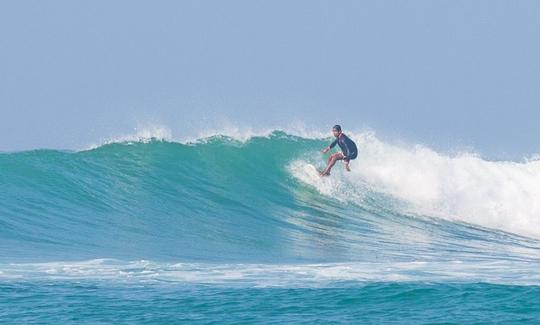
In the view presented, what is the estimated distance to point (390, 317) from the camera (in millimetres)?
8250

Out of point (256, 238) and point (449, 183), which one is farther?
point (449, 183)

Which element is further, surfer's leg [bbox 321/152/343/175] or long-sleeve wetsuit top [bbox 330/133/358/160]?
surfer's leg [bbox 321/152/343/175]

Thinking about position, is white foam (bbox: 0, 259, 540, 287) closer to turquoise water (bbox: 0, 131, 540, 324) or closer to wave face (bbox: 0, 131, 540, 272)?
turquoise water (bbox: 0, 131, 540, 324)

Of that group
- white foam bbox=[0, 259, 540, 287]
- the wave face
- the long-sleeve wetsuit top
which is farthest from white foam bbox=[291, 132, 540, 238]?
white foam bbox=[0, 259, 540, 287]

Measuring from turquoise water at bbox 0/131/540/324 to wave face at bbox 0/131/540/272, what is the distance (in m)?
0.04

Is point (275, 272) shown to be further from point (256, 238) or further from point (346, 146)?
point (346, 146)

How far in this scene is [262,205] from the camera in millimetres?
16453

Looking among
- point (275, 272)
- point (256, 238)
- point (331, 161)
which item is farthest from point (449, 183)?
point (275, 272)

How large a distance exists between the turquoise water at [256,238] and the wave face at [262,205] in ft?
0.13

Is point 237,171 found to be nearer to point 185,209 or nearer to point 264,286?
point 185,209

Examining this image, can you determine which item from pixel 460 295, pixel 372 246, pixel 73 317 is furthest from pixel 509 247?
pixel 73 317

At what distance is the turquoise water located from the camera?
341 inches

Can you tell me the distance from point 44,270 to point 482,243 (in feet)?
22.7

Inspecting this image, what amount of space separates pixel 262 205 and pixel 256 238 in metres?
2.60
